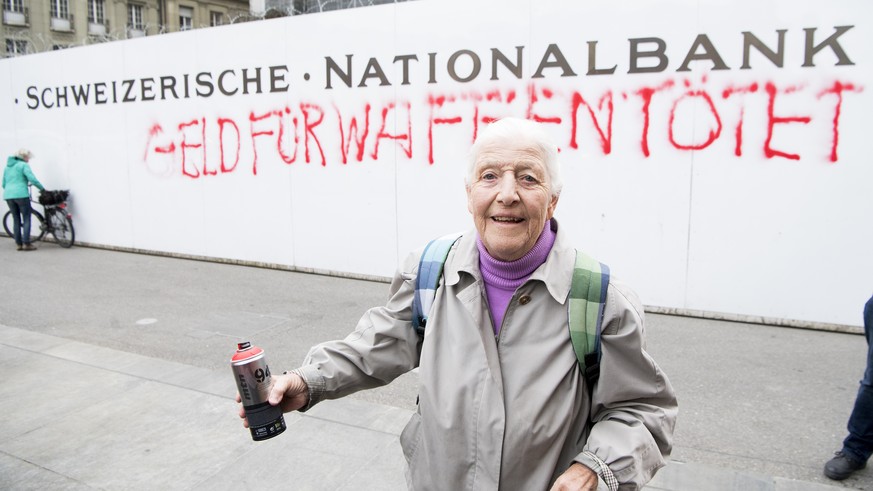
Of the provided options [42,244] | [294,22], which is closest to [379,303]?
[294,22]

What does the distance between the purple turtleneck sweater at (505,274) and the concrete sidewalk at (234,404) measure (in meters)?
1.81

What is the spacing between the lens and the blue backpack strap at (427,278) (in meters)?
1.90

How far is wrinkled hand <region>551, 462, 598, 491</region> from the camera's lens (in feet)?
5.21

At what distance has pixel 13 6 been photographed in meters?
36.0

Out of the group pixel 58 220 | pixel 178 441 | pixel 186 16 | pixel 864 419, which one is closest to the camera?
pixel 864 419

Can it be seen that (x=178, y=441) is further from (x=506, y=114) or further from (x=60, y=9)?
(x=60, y=9)

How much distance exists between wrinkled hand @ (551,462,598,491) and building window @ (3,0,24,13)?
138ft

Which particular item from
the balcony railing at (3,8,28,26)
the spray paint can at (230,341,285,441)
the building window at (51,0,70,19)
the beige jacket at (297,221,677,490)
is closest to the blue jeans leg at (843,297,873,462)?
the beige jacket at (297,221,677,490)

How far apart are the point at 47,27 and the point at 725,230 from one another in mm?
42000

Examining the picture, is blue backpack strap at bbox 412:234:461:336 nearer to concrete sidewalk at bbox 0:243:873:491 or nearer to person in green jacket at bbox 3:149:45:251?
concrete sidewalk at bbox 0:243:873:491

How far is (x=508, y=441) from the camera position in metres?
1.66

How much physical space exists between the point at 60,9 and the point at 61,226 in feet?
114

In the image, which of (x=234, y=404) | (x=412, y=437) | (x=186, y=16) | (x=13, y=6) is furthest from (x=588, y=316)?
(x=186, y=16)

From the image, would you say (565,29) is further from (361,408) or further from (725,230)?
(361,408)
